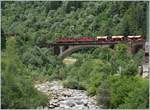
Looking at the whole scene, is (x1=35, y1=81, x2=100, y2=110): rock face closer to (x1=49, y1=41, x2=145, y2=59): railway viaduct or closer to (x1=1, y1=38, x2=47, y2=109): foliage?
(x1=1, y1=38, x2=47, y2=109): foliage

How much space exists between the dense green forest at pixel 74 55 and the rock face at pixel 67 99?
1.89ft

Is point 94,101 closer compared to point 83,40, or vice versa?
point 94,101

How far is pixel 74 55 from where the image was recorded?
50594 mm

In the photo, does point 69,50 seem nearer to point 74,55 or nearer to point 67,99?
point 74,55

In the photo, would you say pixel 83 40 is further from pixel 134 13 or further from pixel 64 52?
pixel 134 13

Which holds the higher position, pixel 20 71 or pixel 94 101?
pixel 20 71

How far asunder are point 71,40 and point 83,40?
1.33 m

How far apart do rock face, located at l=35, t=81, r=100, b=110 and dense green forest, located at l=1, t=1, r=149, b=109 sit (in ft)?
1.89

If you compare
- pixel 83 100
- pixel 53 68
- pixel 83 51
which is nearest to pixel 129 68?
pixel 83 100

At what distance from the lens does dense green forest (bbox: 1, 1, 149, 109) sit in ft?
78.0

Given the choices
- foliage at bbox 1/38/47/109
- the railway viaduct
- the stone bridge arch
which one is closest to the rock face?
foliage at bbox 1/38/47/109

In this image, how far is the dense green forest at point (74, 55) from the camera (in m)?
23.8

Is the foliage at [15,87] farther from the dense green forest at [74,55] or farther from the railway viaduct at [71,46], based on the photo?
the railway viaduct at [71,46]

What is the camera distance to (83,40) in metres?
48.4
